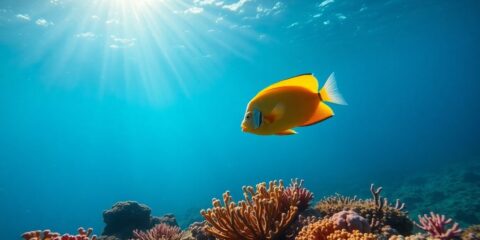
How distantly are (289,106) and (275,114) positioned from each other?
126 mm

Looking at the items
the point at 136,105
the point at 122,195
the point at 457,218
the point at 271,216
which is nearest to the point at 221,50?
the point at 457,218

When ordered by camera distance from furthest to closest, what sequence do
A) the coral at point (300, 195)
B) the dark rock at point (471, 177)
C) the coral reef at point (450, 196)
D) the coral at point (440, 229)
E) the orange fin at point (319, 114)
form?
the dark rock at point (471, 177) < the coral reef at point (450, 196) < the coral at point (300, 195) < the coral at point (440, 229) < the orange fin at point (319, 114)

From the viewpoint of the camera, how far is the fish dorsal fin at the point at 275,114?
2041mm

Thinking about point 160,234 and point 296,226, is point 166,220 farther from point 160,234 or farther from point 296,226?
point 296,226

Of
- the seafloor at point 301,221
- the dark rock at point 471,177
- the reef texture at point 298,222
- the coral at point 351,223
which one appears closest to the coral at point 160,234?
the seafloor at point 301,221

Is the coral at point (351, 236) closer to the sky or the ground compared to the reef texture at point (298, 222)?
closer to the ground

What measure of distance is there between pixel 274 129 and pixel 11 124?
116m

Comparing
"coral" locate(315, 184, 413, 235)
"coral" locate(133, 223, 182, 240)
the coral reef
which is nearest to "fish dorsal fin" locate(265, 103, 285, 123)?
"coral" locate(315, 184, 413, 235)

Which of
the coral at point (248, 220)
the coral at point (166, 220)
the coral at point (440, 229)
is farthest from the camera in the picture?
the coral at point (166, 220)

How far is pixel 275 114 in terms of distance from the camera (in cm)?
204

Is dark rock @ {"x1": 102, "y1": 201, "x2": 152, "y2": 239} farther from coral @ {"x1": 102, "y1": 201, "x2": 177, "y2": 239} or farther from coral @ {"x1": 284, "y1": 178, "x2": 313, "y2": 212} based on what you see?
coral @ {"x1": 284, "y1": 178, "x2": 313, "y2": 212}

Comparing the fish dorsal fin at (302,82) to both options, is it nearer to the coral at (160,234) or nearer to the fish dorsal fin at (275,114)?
the fish dorsal fin at (275,114)

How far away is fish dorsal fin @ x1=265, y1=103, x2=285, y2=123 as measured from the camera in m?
2.04

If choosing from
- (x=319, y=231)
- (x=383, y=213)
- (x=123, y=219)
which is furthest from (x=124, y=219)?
(x=319, y=231)
